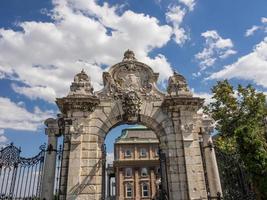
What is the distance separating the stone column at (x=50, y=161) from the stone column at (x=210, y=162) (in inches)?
267

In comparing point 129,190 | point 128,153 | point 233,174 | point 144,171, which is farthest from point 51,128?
point 144,171

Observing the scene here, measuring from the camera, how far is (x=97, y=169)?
33.4 feet

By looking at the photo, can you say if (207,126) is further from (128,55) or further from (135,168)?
(135,168)

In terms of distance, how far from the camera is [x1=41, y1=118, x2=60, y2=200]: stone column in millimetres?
9922

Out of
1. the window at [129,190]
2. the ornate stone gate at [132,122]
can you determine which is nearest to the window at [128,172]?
the window at [129,190]

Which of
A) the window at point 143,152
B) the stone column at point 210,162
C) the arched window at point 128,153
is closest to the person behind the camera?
the stone column at point 210,162

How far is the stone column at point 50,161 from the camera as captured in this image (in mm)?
9922

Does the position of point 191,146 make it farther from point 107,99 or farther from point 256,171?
point 107,99

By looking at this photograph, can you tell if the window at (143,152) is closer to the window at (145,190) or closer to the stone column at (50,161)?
the window at (145,190)

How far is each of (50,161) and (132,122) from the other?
156 inches

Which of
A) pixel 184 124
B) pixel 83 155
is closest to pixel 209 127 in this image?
pixel 184 124

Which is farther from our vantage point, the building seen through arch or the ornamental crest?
the building seen through arch

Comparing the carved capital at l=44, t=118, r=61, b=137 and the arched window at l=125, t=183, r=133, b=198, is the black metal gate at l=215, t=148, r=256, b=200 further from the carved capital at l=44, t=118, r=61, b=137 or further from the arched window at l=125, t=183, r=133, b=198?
the arched window at l=125, t=183, r=133, b=198

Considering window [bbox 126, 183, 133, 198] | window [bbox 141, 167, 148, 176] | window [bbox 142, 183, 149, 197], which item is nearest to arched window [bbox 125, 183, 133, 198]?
window [bbox 126, 183, 133, 198]
